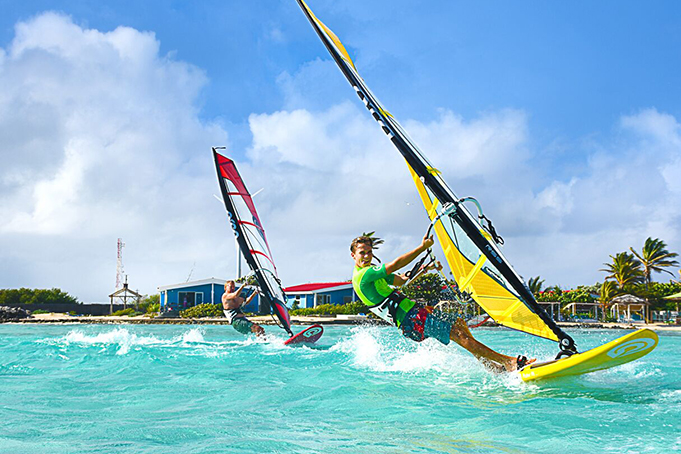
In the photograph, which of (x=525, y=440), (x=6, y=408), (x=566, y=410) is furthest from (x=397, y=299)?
(x=6, y=408)

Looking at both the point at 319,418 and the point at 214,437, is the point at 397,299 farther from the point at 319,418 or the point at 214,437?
the point at 214,437

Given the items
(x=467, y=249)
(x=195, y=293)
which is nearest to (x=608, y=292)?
(x=195, y=293)

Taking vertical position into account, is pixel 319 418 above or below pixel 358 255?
below

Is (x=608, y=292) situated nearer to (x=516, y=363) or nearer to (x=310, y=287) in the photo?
(x=310, y=287)

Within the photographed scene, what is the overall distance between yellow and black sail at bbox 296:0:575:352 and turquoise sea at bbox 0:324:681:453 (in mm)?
686

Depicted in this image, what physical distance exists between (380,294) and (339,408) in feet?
4.72

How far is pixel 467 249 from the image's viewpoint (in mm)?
6199

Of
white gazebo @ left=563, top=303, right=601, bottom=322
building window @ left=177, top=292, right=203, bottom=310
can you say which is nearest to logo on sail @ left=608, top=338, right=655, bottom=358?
white gazebo @ left=563, top=303, right=601, bottom=322

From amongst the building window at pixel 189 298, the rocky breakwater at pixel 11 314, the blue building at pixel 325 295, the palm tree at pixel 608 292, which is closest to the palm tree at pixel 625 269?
the palm tree at pixel 608 292

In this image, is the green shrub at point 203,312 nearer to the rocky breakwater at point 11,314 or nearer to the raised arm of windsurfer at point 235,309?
the rocky breakwater at point 11,314

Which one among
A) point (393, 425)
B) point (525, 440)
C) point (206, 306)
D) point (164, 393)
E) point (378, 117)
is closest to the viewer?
point (525, 440)

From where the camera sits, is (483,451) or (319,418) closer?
(483,451)

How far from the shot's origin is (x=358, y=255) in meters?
5.85

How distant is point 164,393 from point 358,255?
2.49 metres
